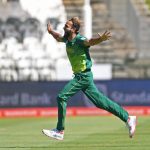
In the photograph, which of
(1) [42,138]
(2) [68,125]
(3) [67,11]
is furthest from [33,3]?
(1) [42,138]

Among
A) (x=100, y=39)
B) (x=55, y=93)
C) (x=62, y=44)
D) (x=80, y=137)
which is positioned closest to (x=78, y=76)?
(x=100, y=39)

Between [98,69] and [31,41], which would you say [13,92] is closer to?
[98,69]

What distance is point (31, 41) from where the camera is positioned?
108ft

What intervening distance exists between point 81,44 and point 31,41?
2069cm

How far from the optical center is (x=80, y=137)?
14.6 metres

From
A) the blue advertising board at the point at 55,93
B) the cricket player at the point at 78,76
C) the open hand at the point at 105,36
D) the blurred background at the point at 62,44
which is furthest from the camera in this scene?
the blurred background at the point at 62,44

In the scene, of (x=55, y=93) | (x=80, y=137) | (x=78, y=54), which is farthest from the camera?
(x=55, y=93)

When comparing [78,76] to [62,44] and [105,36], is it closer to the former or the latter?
[105,36]

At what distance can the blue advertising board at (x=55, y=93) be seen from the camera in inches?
969

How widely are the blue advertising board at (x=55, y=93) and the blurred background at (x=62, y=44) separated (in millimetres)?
1820

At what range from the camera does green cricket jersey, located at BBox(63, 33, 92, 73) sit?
12.5 meters

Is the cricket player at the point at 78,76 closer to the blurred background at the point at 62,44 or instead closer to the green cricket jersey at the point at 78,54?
the green cricket jersey at the point at 78,54

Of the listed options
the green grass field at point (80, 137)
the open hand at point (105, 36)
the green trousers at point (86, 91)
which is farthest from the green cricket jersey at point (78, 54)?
the green grass field at point (80, 137)

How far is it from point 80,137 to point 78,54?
2.53 m
